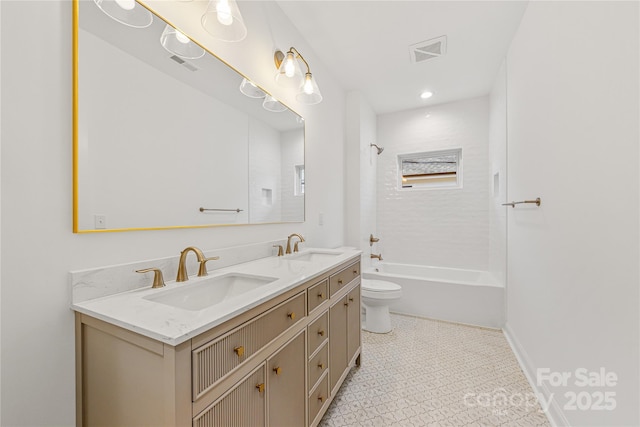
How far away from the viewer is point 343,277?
1.65m

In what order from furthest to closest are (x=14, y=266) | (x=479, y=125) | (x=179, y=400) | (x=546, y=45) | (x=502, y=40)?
(x=479, y=125), (x=502, y=40), (x=546, y=45), (x=14, y=266), (x=179, y=400)

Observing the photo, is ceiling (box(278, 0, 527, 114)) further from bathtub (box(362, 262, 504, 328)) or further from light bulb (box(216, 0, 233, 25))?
bathtub (box(362, 262, 504, 328))

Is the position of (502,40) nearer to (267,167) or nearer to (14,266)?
(267,167)

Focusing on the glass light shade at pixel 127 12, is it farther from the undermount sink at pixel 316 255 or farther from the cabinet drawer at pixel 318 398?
the cabinet drawer at pixel 318 398

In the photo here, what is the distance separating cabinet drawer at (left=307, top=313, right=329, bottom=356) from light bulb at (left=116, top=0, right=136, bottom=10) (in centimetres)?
148

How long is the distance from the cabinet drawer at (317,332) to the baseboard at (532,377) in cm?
127

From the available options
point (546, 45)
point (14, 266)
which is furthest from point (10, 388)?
point (546, 45)

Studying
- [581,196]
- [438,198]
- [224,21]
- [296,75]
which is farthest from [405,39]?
[438,198]

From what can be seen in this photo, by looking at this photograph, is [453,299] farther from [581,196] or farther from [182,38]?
[182,38]

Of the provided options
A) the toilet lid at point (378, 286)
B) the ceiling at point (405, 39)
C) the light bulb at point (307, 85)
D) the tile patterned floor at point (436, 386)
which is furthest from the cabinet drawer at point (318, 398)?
the ceiling at point (405, 39)

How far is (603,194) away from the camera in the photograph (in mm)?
1044

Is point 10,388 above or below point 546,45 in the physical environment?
below

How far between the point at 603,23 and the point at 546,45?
62 cm

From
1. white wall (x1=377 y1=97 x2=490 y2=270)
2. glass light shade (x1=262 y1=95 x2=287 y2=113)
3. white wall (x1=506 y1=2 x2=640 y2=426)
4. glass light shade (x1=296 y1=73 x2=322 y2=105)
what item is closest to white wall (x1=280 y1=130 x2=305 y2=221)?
glass light shade (x1=262 y1=95 x2=287 y2=113)
